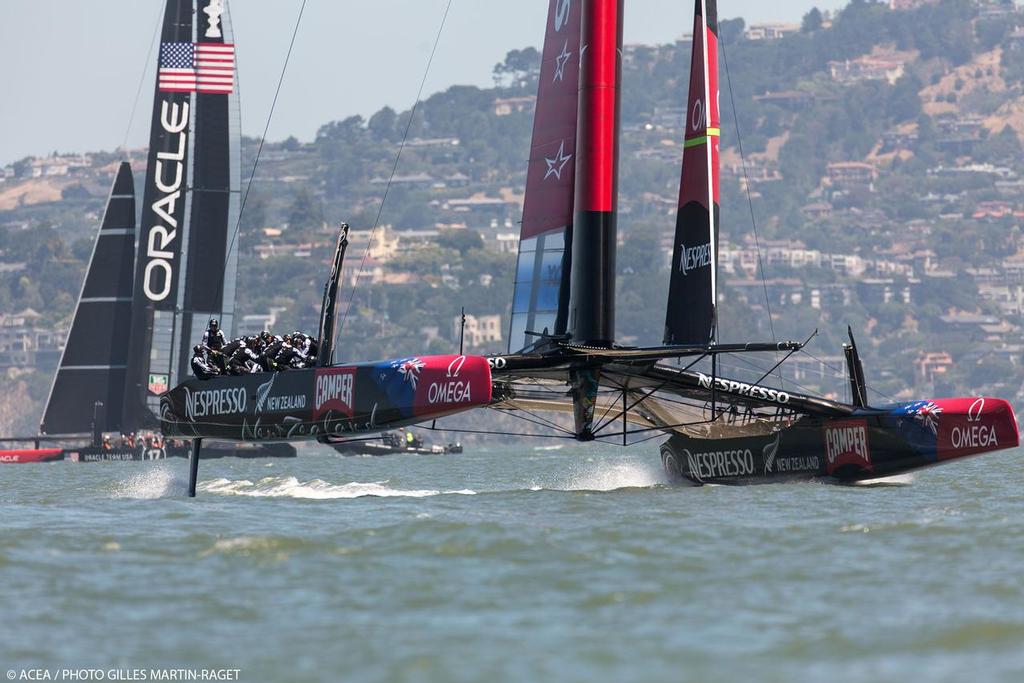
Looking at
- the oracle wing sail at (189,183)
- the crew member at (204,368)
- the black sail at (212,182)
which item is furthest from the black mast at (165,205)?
the crew member at (204,368)

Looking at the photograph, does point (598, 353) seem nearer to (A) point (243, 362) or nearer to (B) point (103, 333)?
(A) point (243, 362)

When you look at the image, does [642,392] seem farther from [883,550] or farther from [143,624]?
[143,624]

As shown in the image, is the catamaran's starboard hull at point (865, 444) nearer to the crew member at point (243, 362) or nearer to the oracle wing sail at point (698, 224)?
the oracle wing sail at point (698, 224)

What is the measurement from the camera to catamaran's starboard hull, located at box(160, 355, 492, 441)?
14.6 meters

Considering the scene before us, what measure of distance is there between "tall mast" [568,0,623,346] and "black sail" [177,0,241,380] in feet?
70.6

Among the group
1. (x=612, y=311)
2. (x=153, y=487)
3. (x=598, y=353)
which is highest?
(x=612, y=311)

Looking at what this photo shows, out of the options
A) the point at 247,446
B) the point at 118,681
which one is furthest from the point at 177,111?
the point at 118,681

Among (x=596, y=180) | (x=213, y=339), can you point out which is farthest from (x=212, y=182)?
(x=596, y=180)

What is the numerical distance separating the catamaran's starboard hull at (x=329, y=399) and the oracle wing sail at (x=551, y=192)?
1599 millimetres

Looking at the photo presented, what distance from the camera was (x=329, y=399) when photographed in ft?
50.7

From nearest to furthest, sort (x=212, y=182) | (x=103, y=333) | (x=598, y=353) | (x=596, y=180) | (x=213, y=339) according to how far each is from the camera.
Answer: (x=598, y=353) < (x=596, y=180) < (x=213, y=339) < (x=212, y=182) < (x=103, y=333)

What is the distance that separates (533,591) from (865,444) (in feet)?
25.6

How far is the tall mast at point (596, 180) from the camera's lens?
16109mm

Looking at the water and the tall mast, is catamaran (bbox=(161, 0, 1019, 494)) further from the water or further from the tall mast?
the water
